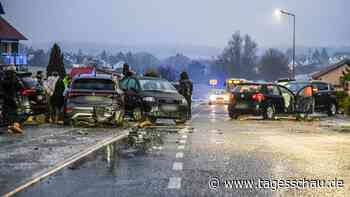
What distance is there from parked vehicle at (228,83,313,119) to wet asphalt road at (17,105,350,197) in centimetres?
907

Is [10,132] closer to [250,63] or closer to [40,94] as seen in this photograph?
[40,94]

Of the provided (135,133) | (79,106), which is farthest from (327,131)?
(79,106)

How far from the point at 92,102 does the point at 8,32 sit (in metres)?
54.6

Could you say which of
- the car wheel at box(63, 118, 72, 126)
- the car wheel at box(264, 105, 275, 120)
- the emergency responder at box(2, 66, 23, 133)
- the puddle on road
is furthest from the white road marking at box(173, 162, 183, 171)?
the car wheel at box(264, 105, 275, 120)

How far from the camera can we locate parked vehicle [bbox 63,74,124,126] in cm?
1967

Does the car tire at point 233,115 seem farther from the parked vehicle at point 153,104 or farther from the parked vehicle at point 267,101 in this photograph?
the parked vehicle at point 153,104

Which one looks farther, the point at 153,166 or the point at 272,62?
the point at 272,62

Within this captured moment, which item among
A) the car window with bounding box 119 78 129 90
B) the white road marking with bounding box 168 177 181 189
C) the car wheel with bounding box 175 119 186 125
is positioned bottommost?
the white road marking with bounding box 168 177 181 189

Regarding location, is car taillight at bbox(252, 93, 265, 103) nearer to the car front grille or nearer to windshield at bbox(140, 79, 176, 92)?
windshield at bbox(140, 79, 176, 92)

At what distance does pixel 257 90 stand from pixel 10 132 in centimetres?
1206

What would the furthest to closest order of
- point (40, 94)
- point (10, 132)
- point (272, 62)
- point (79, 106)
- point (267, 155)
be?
point (272, 62)
point (40, 94)
point (79, 106)
point (10, 132)
point (267, 155)

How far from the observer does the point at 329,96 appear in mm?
32250

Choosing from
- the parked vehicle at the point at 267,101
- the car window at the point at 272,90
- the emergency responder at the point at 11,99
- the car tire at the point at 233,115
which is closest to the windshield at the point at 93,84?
the emergency responder at the point at 11,99

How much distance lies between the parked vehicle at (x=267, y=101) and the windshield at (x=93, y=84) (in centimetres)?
794
